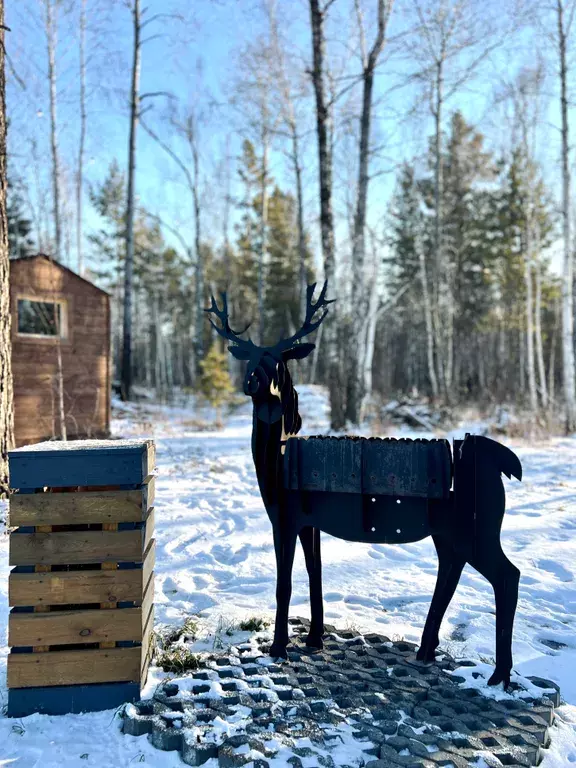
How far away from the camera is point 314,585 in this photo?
347 cm

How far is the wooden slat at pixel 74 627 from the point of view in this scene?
280 cm

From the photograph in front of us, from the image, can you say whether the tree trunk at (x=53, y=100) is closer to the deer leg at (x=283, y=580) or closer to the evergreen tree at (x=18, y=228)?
the evergreen tree at (x=18, y=228)

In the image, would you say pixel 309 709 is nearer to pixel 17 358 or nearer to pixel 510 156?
pixel 17 358

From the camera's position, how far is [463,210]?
24281mm

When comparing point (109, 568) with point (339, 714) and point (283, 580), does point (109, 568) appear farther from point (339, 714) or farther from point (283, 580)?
point (339, 714)

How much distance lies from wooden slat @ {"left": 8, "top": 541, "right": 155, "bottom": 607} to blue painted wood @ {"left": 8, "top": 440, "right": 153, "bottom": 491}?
1.57 ft

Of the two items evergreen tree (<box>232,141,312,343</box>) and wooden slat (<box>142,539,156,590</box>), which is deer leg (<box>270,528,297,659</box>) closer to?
wooden slat (<box>142,539,156,590</box>)

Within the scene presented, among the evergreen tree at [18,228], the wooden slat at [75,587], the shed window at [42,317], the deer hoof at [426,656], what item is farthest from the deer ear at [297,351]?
the evergreen tree at [18,228]

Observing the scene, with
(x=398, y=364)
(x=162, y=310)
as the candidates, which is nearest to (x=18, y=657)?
(x=398, y=364)

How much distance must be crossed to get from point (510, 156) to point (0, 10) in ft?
60.5

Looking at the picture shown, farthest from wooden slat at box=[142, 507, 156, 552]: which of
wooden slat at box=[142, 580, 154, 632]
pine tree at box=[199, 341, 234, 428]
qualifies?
pine tree at box=[199, 341, 234, 428]

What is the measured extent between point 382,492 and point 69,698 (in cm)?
201

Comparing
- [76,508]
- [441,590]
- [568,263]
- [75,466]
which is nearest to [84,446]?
[75,466]

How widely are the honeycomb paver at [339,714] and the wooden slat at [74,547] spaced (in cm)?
78
